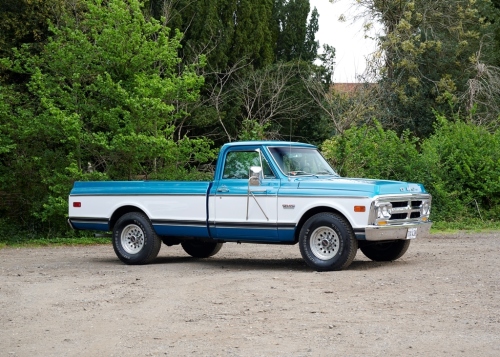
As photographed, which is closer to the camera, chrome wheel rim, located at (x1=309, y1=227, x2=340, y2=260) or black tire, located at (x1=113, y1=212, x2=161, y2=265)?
chrome wheel rim, located at (x1=309, y1=227, x2=340, y2=260)

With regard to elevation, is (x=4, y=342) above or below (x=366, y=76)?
below

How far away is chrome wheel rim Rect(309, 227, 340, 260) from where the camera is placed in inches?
516

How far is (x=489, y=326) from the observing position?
8625 mm

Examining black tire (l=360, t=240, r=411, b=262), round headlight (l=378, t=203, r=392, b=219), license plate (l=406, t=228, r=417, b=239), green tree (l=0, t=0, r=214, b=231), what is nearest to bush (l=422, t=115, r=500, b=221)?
green tree (l=0, t=0, r=214, b=231)

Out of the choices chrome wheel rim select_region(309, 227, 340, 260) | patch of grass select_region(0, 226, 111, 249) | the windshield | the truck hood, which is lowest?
patch of grass select_region(0, 226, 111, 249)

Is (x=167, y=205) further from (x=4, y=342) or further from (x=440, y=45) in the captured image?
(x=440, y=45)

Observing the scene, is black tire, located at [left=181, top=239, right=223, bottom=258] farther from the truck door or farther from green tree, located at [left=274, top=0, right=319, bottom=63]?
green tree, located at [left=274, top=0, right=319, bottom=63]

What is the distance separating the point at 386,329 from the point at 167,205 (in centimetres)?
657

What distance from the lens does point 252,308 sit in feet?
32.4

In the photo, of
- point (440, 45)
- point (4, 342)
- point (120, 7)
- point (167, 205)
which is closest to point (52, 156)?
point (120, 7)

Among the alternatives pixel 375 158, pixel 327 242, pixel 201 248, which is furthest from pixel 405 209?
pixel 375 158

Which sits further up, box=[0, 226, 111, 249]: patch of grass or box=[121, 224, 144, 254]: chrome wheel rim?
box=[121, 224, 144, 254]: chrome wheel rim

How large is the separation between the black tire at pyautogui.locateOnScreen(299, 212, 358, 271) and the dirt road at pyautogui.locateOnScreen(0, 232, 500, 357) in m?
0.27

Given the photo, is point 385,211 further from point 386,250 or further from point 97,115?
point 97,115
